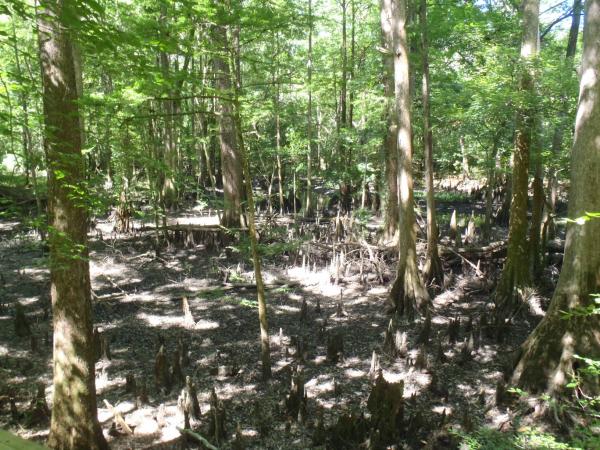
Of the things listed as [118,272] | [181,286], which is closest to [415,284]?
[181,286]

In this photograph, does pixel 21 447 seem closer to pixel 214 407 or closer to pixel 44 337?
pixel 214 407

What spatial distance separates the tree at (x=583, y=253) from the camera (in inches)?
181

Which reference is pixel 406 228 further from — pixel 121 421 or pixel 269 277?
pixel 121 421

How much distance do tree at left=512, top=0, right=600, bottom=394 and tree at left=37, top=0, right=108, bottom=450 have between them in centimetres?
489

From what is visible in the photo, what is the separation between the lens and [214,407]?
4.76 meters

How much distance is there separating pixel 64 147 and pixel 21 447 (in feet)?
9.41

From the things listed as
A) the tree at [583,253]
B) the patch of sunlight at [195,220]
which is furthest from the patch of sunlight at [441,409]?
the patch of sunlight at [195,220]

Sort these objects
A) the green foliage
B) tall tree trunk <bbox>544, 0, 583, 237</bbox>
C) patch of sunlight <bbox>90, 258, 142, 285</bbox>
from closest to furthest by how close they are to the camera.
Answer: the green foliage
tall tree trunk <bbox>544, 0, 583, 237</bbox>
patch of sunlight <bbox>90, 258, 142, 285</bbox>

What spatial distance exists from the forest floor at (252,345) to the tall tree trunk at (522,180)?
1.84ft

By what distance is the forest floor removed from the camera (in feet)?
16.3

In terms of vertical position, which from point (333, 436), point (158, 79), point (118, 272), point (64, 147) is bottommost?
point (333, 436)

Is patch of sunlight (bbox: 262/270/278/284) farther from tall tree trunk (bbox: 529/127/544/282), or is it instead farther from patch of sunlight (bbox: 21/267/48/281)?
tall tree trunk (bbox: 529/127/544/282)

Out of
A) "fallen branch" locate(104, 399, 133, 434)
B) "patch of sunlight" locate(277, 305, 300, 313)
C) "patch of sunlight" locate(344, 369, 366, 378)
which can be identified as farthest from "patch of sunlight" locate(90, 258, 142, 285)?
"patch of sunlight" locate(344, 369, 366, 378)

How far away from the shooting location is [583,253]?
186 inches
